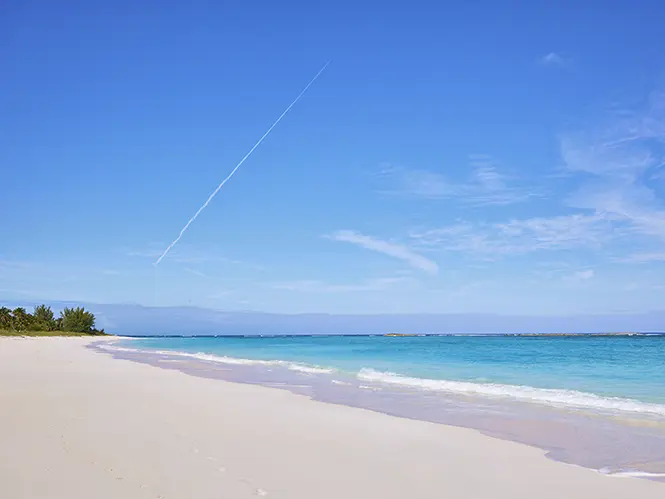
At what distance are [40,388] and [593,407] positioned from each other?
14803mm

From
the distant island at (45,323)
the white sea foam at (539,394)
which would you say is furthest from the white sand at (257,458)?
the distant island at (45,323)

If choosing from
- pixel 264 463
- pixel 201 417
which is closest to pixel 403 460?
pixel 264 463

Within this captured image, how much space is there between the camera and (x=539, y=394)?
1711cm

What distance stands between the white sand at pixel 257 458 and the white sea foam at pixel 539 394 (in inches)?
251

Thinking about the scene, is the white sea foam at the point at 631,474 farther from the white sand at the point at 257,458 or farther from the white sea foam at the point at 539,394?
the white sea foam at the point at 539,394

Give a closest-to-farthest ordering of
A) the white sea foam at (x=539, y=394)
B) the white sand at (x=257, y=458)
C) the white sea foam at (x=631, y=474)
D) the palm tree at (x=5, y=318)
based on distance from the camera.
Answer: the white sand at (x=257, y=458)
the white sea foam at (x=631, y=474)
the white sea foam at (x=539, y=394)
the palm tree at (x=5, y=318)

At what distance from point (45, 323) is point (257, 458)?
115966 millimetres

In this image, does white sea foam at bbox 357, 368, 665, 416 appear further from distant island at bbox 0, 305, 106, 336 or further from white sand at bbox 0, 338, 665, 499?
distant island at bbox 0, 305, 106, 336

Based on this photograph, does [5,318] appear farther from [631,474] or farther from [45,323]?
[631,474]

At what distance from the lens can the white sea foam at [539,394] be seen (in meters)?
14.3

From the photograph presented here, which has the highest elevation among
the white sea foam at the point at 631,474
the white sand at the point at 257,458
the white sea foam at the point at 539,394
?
the white sand at the point at 257,458

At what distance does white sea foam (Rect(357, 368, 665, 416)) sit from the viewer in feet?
46.9

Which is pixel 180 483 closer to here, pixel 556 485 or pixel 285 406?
pixel 556 485

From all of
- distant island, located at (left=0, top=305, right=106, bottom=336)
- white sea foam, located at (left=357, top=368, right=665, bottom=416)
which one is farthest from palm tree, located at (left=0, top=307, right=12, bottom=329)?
white sea foam, located at (left=357, top=368, right=665, bottom=416)
